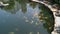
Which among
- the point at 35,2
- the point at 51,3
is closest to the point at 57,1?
the point at 51,3

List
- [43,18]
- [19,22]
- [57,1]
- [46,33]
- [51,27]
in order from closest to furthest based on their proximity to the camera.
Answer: [46,33] < [51,27] < [19,22] < [43,18] < [57,1]

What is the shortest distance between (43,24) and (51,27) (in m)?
0.93

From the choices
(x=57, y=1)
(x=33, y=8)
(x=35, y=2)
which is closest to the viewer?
(x=57, y=1)

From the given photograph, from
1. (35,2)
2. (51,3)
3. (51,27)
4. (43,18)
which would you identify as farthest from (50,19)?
(35,2)

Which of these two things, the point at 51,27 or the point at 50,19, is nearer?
the point at 51,27

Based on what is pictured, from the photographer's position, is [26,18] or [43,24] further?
[26,18]

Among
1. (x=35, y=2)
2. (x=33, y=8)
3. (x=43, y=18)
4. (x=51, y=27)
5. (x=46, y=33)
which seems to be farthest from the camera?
(x=35, y=2)

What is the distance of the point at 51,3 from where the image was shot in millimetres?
19906

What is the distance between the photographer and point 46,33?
12.5 meters

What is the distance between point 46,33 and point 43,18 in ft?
11.7

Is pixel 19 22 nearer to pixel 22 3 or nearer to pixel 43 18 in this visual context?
pixel 43 18

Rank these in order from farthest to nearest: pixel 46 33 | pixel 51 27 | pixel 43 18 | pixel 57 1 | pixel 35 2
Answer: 1. pixel 35 2
2. pixel 57 1
3. pixel 43 18
4. pixel 51 27
5. pixel 46 33

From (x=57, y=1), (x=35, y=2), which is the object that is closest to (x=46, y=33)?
(x=57, y=1)

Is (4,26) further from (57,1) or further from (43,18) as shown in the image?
(57,1)
